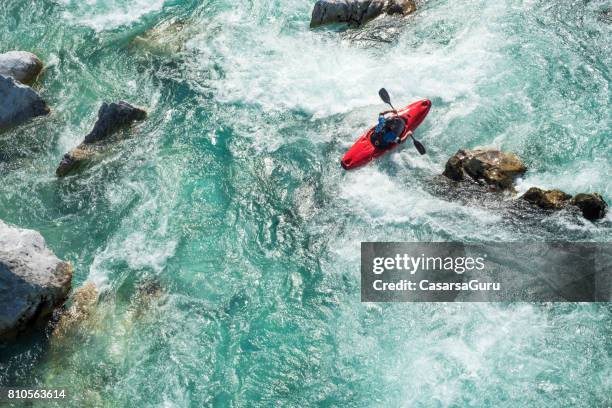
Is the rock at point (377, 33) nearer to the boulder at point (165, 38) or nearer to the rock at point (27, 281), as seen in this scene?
the boulder at point (165, 38)

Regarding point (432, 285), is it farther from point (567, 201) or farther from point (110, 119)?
point (110, 119)

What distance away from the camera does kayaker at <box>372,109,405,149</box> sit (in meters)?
11.2

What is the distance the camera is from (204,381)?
876 cm

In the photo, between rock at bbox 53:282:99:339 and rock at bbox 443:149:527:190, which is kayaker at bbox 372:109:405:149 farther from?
rock at bbox 53:282:99:339

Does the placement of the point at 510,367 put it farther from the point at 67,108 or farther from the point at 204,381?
the point at 67,108

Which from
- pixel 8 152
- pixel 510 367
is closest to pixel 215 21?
pixel 8 152

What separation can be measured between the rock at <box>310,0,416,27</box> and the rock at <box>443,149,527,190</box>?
5.37 m

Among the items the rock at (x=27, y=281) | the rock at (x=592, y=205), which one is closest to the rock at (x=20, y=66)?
the rock at (x=27, y=281)

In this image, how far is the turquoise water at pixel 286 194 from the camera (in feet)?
28.5

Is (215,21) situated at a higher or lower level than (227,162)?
higher

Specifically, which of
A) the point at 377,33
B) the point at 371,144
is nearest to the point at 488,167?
the point at 371,144

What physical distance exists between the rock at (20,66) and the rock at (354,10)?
22.8 ft

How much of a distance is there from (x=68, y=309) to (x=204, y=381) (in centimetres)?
275

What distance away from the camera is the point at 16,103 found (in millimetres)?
12758
